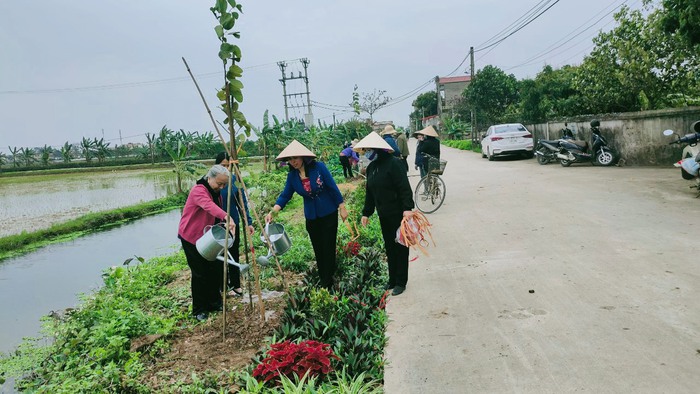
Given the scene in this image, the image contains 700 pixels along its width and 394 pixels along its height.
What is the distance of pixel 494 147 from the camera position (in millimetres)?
17844

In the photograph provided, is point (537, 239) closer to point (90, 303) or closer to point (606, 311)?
point (606, 311)

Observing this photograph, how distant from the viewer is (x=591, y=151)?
13.8 m

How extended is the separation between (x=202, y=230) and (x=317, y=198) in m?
1.22

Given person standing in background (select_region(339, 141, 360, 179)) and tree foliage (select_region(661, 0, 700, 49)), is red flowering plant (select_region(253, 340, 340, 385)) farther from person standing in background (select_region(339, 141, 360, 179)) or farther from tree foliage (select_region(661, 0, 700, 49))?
person standing in background (select_region(339, 141, 360, 179))

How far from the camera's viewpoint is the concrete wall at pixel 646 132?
11.1 meters

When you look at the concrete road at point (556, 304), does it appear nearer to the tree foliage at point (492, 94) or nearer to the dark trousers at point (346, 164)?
the dark trousers at point (346, 164)

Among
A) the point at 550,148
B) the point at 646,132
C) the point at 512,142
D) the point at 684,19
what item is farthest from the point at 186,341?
the point at 512,142

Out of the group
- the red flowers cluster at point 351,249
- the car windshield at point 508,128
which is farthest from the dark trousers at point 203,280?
the car windshield at point 508,128

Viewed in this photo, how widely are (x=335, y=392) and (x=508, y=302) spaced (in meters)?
2.04

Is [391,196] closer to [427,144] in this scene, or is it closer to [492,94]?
[427,144]

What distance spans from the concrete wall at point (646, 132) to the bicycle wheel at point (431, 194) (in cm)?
639

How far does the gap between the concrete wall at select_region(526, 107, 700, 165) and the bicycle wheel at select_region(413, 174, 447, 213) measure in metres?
6.39

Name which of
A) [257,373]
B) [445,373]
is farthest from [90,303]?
[445,373]

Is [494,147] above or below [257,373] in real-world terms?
above
